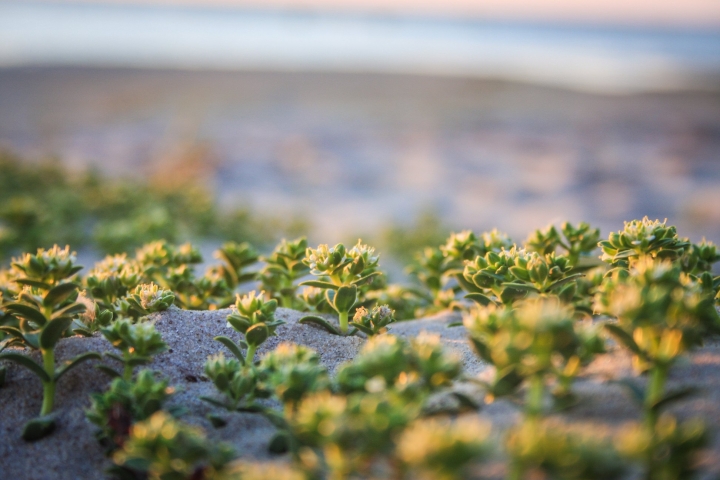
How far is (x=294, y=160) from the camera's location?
454 inches

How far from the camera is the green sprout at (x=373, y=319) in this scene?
2424 mm

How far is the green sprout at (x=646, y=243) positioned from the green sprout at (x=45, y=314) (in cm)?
192

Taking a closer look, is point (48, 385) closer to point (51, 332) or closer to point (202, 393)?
point (51, 332)

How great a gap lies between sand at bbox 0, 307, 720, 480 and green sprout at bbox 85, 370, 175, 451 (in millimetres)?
151

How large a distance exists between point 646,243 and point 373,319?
106 centimetres

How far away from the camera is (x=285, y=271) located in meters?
2.94

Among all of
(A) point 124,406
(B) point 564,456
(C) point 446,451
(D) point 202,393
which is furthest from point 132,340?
(B) point 564,456

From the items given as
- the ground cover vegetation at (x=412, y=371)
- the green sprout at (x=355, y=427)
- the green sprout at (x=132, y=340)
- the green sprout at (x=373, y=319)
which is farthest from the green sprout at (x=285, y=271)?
the green sprout at (x=355, y=427)

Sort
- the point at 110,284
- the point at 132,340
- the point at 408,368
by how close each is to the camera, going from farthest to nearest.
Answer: the point at 110,284, the point at 132,340, the point at 408,368

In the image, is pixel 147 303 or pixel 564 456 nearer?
pixel 564 456

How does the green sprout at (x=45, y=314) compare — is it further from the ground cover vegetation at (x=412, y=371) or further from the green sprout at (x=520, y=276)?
the green sprout at (x=520, y=276)

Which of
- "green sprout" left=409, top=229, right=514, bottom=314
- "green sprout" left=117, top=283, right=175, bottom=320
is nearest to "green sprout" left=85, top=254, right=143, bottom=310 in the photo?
"green sprout" left=117, top=283, right=175, bottom=320

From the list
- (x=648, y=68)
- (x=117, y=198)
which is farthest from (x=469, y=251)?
(x=648, y=68)

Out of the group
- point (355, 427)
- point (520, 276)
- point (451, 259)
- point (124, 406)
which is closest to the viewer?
point (355, 427)
